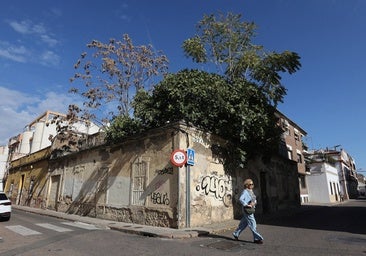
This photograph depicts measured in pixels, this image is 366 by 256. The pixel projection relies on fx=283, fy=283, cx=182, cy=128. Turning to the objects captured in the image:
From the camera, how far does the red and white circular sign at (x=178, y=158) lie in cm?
1089

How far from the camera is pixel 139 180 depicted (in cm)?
1282

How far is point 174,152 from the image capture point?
11125mm

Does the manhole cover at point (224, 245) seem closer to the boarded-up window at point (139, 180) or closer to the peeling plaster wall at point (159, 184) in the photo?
the peeling plaster wall at point (159, 184)

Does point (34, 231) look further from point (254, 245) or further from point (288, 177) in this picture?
point (288, 177)

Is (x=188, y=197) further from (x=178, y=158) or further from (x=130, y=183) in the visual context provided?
(x=130, y=183)

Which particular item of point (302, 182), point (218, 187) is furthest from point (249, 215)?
point (302, 182)

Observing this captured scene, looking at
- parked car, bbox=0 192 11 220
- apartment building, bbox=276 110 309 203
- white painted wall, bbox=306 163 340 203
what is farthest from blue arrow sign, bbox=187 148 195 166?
white painted wall, bbox=306 163 340 203

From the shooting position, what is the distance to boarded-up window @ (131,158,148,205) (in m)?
12.6

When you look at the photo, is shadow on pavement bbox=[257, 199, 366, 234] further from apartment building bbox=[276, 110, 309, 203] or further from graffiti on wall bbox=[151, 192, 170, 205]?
apartment building bbox=[276, 110, 309, 203]

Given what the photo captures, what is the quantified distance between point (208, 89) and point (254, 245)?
23.6 ft

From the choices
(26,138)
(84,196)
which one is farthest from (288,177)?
(26,138)

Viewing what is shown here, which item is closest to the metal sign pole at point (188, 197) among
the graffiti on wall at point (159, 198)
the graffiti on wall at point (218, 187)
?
the graffiti on wall at point (218, 187)

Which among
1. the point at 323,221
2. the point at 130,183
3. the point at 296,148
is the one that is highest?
the point at 296,148

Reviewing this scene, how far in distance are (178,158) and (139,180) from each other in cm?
287
